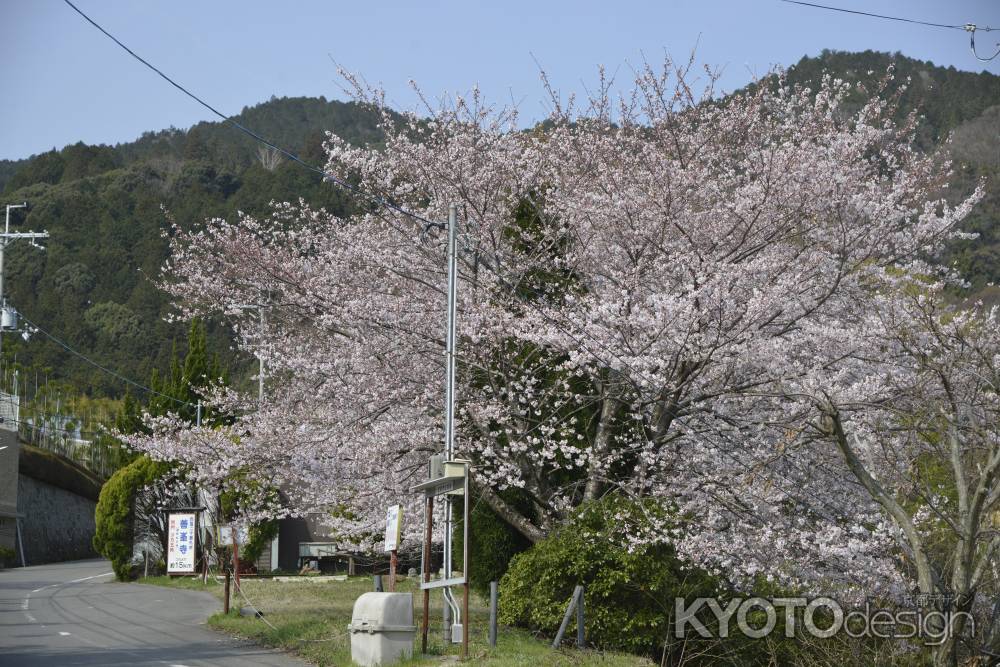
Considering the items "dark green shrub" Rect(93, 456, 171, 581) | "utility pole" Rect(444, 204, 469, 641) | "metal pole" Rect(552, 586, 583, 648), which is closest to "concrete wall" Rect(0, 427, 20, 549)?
"dark green shrub" Rect(93, 456, 171, 581)

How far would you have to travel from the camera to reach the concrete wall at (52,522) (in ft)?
134

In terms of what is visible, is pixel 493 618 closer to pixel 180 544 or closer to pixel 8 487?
pixel 180 544

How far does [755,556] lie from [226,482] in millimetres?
9291

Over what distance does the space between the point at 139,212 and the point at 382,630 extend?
8226 centimetres

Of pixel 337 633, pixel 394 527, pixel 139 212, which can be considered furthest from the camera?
pixel 139 212

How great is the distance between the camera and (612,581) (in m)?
12.8

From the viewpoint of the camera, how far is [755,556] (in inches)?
506

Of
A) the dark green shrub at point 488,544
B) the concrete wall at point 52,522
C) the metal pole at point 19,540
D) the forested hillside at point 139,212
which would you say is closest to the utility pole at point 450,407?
the dark green shrub at point 488,544

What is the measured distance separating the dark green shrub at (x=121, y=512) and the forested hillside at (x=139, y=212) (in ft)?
68.6

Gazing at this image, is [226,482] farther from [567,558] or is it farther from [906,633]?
[906,633]

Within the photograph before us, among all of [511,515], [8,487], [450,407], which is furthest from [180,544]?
[8,487]

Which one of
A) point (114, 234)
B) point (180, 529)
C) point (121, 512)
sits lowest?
point (180, 529)

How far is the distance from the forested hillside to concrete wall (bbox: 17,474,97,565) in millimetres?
10308

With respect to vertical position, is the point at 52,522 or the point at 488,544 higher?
the point at 488,544
